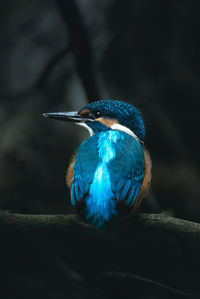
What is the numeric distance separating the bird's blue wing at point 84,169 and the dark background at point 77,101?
0.52 ft

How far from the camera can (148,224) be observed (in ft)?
3.92

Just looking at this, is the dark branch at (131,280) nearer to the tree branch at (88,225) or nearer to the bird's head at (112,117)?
the tree branch at (88,225)

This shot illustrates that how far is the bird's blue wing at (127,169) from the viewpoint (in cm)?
116

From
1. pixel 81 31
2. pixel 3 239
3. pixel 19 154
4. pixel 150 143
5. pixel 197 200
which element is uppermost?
pixel 81 31

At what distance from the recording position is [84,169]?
4.01 ft

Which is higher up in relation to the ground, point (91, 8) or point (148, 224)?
point (91, 8)

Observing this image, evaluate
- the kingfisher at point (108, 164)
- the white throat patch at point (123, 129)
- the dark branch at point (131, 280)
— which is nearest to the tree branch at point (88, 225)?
the kingfisher at point (108, 164)

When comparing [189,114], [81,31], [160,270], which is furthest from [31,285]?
[189,114]

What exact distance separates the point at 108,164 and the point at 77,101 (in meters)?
1.36

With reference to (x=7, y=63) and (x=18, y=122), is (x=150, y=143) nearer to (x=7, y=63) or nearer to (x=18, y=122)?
(x=18, y=122)

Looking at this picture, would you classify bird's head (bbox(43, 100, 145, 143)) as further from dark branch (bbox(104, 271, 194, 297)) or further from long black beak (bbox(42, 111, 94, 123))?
dark branch (bbox(104, 271, 194, 297))

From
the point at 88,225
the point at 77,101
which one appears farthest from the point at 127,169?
the point at 77,101

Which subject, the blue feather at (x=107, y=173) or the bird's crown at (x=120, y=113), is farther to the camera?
the bird's crown at (x=120, y=113)

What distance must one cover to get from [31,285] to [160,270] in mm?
570
